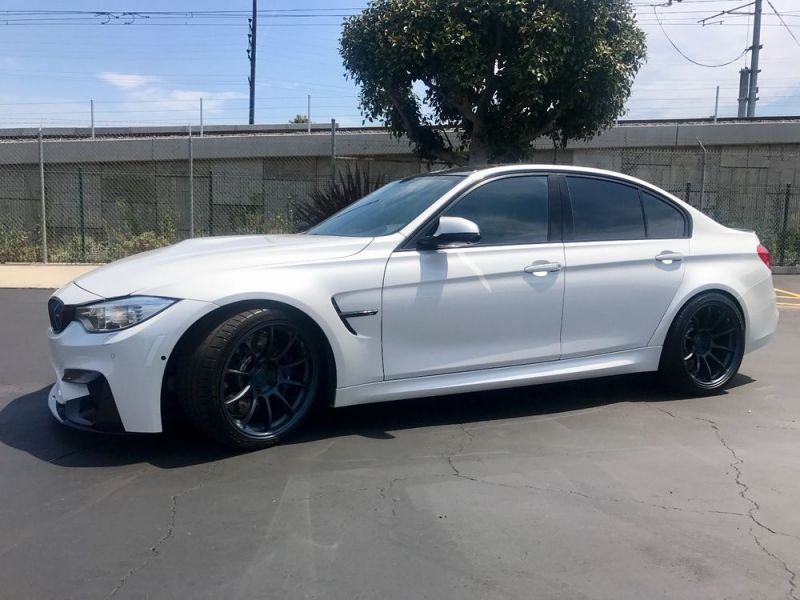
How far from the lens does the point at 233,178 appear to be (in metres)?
17.8

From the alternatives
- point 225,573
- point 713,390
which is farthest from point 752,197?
point 225,573

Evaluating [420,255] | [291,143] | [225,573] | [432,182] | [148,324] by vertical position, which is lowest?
[225,573]

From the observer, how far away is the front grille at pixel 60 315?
4.05 metres

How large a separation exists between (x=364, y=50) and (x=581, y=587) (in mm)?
10587

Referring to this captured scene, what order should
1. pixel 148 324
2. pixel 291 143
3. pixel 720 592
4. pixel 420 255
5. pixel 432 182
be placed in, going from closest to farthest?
pixel 720 592 → pixel 148 324 → pixel 420 255 → pixel 432 182 → pixel 291 143

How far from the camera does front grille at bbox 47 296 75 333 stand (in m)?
4.05

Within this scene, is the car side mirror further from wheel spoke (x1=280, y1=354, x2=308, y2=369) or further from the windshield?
wheel spoke (x1=280, y1=354, x2=308, y2=369)

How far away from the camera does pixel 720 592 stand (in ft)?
9.29

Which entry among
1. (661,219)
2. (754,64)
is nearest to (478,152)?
(661,219)

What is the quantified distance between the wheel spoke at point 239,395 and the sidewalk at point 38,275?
8.48 meters

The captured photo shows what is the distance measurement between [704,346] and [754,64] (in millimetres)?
26960

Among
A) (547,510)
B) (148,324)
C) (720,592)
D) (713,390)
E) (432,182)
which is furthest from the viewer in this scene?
(713,390)

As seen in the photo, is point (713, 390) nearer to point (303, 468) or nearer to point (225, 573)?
point (303, 468)

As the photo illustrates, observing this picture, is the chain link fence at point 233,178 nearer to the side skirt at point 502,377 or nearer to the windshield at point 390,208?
the windshield at point 390,208
